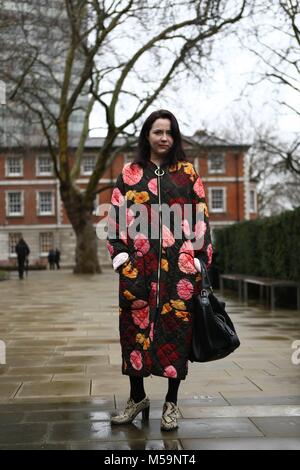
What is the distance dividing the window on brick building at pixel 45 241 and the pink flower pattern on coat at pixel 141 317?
5062 cm

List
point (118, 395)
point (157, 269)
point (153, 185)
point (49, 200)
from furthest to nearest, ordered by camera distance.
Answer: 1. point (49, 200)
2. point (118, 395)
3. point (153, 185)
4. point (157, 269)

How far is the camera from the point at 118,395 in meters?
5.12

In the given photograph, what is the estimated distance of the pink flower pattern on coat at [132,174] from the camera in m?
4.27

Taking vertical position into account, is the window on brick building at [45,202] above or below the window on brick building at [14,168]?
below

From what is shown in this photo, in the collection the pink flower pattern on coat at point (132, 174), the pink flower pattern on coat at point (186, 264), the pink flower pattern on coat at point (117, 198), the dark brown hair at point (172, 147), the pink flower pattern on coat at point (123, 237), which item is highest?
the dark brown hair at point (172, 147)

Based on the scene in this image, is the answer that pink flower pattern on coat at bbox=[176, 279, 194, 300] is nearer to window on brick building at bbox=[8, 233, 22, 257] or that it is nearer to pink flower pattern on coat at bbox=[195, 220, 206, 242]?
pink flower pattern on coat at bbox=[195, 220, 206, 242]

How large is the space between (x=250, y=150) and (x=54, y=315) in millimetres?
45951

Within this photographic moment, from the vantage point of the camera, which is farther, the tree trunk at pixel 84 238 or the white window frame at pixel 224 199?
the white window frame at pixel 224 199

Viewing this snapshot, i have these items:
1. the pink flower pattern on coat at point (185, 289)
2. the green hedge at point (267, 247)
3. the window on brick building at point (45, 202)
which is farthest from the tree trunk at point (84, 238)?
the pink flower pattern on coat at point (185, 289)

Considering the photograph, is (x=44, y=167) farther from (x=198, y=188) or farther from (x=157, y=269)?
(x=157, y=269)

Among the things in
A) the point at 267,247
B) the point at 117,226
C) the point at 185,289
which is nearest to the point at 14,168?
the point at 267,247

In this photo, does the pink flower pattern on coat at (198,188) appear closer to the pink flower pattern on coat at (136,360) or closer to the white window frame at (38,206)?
the pink flower pattern on coat at (136,360)

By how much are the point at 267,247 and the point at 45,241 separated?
41370 mm
